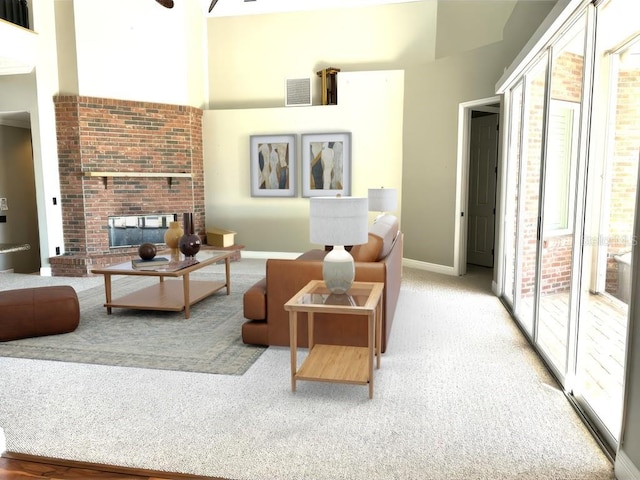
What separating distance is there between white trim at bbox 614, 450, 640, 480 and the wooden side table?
4.15 ft

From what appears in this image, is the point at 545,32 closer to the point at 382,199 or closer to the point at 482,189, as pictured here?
the point at 382,199

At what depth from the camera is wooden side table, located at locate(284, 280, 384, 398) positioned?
2.82 m

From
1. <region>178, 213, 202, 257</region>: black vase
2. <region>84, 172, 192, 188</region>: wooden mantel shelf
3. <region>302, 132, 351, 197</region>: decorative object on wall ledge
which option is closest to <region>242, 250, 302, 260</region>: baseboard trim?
<region>302, 132, 351, 197</region>: decorative object on wall ledge

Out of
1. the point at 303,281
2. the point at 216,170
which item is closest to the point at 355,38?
the point at 216,170

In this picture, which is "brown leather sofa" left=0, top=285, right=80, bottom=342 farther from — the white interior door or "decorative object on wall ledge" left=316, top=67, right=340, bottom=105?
the white interior door

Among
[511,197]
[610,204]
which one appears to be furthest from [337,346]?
[511,197]

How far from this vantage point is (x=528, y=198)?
4633 mm

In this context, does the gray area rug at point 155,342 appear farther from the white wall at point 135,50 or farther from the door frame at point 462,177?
the white wall at point 135,50

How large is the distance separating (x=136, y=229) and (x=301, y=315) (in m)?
4.67

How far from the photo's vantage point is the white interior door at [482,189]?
721cm

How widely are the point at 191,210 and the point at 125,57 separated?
246 centimetres

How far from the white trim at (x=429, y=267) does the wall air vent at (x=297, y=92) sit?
3054 millimetres

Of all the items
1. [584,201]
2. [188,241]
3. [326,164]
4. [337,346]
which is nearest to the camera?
[584,201]

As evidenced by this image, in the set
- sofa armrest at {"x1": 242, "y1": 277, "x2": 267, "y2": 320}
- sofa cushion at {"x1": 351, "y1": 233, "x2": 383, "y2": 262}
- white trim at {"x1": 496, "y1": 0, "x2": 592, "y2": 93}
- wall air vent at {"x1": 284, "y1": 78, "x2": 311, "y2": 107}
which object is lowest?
sofa armrest at {"x1": 242, "y1": 277, "x2": 267, "y2": 320}
